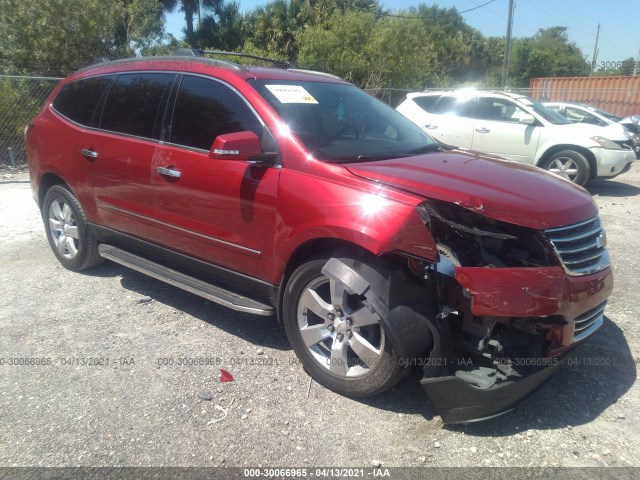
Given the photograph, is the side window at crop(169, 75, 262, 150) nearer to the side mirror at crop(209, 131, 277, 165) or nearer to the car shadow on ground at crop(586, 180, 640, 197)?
the side mirror at crop(209, 131, 277, 165)

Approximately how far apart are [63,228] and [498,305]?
421cm

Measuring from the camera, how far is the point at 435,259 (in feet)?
8.70

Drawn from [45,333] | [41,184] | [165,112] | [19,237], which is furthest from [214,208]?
[19,237]

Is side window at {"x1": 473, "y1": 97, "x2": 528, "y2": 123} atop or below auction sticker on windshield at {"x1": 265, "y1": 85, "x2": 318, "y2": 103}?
below

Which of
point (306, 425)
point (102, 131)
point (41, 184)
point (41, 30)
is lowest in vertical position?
→ point (306, 425)

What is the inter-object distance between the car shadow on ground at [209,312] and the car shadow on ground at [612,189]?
25.5ft

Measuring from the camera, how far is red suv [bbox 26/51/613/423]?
8.93ft

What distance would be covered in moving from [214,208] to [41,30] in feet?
45.3

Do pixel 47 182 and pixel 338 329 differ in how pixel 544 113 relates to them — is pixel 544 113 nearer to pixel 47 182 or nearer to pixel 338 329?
pixel 338 329

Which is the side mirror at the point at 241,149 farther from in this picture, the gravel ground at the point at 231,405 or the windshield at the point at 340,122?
the gravel ground at the point at 231,405

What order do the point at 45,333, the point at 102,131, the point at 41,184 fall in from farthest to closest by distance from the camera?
1. the point at 41,184
2. the point at 102,131
3. the point at 45,333

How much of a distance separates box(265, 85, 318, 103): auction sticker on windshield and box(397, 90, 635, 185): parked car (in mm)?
6907

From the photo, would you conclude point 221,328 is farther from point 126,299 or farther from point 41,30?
point 41,30

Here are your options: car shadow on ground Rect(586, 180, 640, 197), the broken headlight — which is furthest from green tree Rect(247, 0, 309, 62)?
the broken headlight
